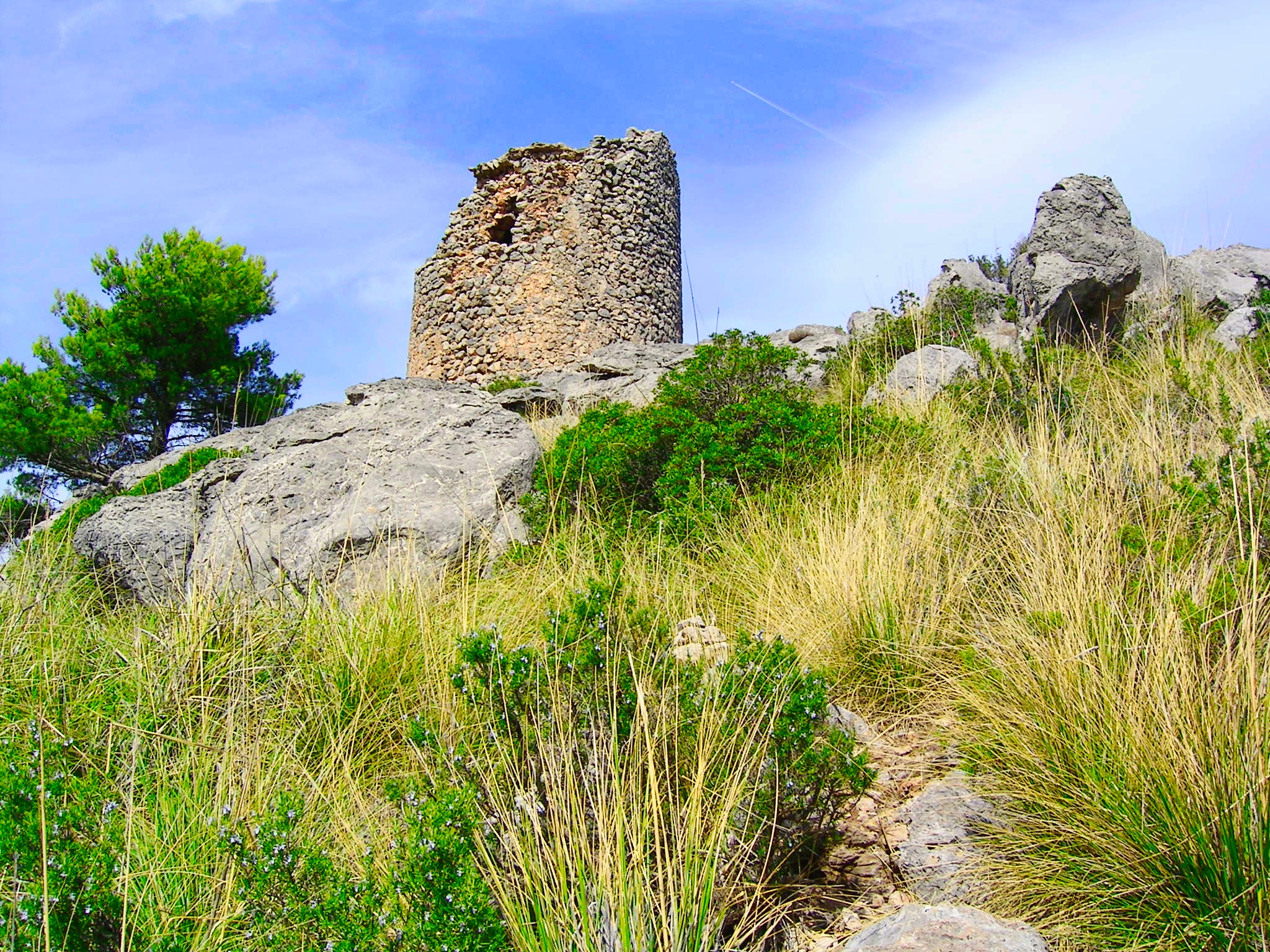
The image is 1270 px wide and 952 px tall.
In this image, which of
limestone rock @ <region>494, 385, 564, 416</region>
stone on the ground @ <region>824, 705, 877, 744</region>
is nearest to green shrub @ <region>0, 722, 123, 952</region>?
stone on the ground @ <region>824, 705, 877, 744</region>

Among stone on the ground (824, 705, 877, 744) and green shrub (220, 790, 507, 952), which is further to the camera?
stone on the ground (824, 705, 877, 744)

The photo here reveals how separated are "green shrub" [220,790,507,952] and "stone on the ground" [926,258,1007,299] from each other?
8.71 metres

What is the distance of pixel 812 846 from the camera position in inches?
102

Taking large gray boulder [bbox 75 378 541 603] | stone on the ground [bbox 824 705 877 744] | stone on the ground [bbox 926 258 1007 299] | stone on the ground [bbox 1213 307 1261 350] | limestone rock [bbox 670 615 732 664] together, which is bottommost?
stone on the ground [bbox 824 705 877 744]

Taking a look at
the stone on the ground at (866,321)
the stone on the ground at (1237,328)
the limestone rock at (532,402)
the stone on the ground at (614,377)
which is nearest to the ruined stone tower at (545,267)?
the stone on the ground at (614,377)

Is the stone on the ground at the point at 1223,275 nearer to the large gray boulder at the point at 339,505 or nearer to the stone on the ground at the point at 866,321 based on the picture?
the stone on the ground at the point at 866,321

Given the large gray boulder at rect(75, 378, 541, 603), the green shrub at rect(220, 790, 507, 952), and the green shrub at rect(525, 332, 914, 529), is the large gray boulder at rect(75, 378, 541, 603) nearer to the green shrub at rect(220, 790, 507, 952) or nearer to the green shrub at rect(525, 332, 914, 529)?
the green shrub at rect(525, 332, 914, 529)

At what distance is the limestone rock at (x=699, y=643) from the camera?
3.03 m

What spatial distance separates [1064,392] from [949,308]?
13.2 feet

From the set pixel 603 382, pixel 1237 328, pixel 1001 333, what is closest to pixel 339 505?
pixel 603 382

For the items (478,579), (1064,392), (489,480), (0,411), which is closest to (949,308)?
(1064,392)

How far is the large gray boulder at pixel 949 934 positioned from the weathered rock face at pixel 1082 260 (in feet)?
17.5

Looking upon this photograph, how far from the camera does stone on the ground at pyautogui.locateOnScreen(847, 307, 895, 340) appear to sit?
839 cm

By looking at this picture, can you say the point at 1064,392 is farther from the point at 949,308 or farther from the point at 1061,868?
the point at 949,308
